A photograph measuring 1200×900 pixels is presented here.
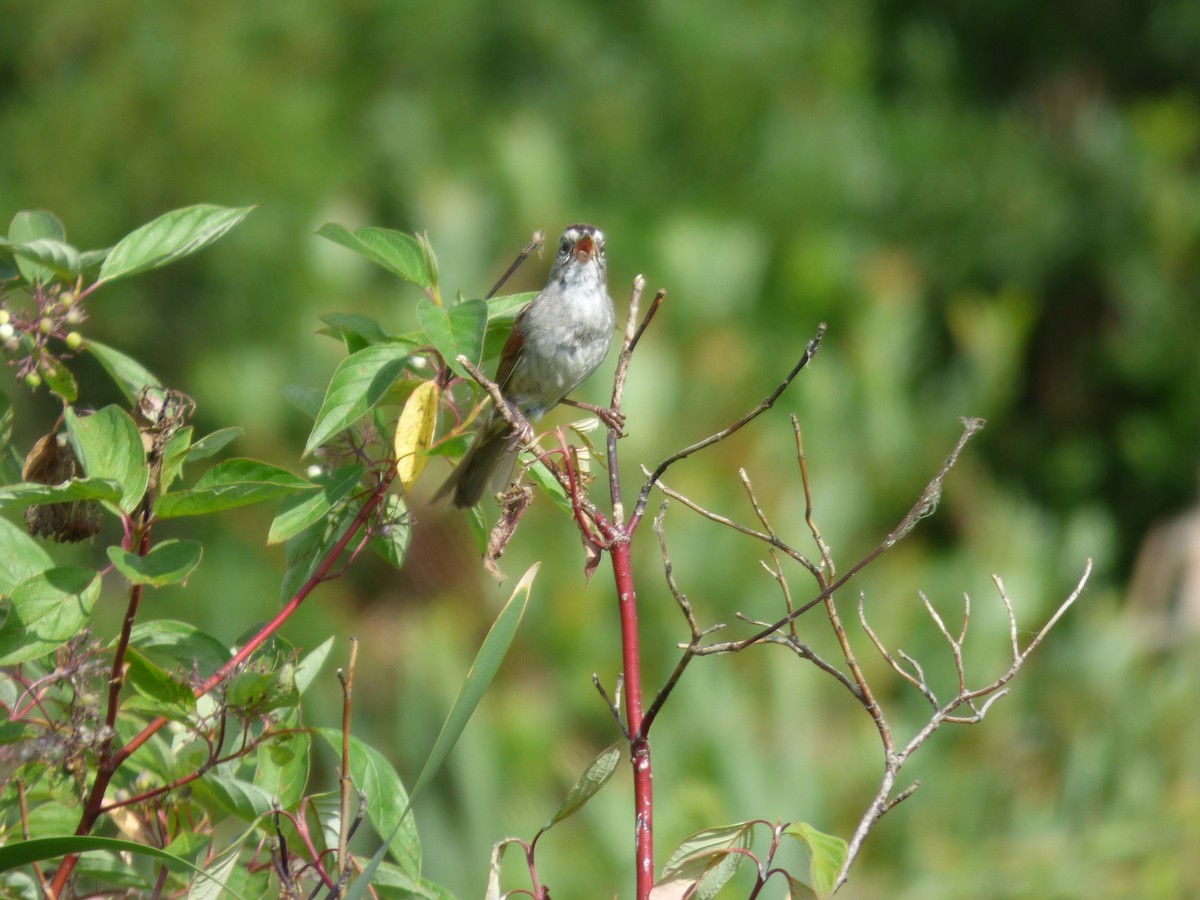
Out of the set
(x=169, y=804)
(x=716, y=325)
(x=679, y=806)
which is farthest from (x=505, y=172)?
(x=169, y=804)

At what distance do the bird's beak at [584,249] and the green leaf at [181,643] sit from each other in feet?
6.54

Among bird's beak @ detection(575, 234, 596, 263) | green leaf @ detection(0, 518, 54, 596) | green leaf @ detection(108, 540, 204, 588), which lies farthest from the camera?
bird's beak @ detection(575, 234, 596, 263)

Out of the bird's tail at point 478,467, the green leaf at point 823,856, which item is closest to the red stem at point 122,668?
the green leaf at point 823,856

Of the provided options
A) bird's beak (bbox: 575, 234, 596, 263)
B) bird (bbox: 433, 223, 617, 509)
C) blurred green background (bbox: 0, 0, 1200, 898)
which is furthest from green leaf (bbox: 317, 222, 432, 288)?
blurred green background (bbox: 0, 0, 1200, 898)

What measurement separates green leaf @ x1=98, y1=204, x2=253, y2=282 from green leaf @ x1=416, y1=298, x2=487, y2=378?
0.22 metres

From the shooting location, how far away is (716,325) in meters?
7.05

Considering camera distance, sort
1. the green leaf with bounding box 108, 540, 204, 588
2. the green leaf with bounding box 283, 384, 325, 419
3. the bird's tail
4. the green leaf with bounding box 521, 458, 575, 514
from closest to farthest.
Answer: the green leaf with bounding box 108, 540, 204, 588, the green leaf with bounding box 521, 458, 575, 514, the green leaf with bounding box 283, 384, 325, 419, the bird's tail

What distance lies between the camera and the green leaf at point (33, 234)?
4.51 ft

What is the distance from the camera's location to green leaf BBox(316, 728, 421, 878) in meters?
1.26

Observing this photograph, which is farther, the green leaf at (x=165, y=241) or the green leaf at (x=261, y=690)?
the green leaf at (x=165, y=241)

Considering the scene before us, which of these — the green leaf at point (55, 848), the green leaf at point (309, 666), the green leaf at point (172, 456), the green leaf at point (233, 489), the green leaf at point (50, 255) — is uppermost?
the green leaf at point (50, 255)

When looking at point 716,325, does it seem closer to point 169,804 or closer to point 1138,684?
point 1138,684

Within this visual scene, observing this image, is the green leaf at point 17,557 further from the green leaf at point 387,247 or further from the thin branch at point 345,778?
the green leaf at point 387,247

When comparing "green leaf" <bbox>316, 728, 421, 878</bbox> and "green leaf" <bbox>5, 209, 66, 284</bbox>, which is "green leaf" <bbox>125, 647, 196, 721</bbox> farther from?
"green leaf" <bbox>5, 209, 66, 284</bbox>
